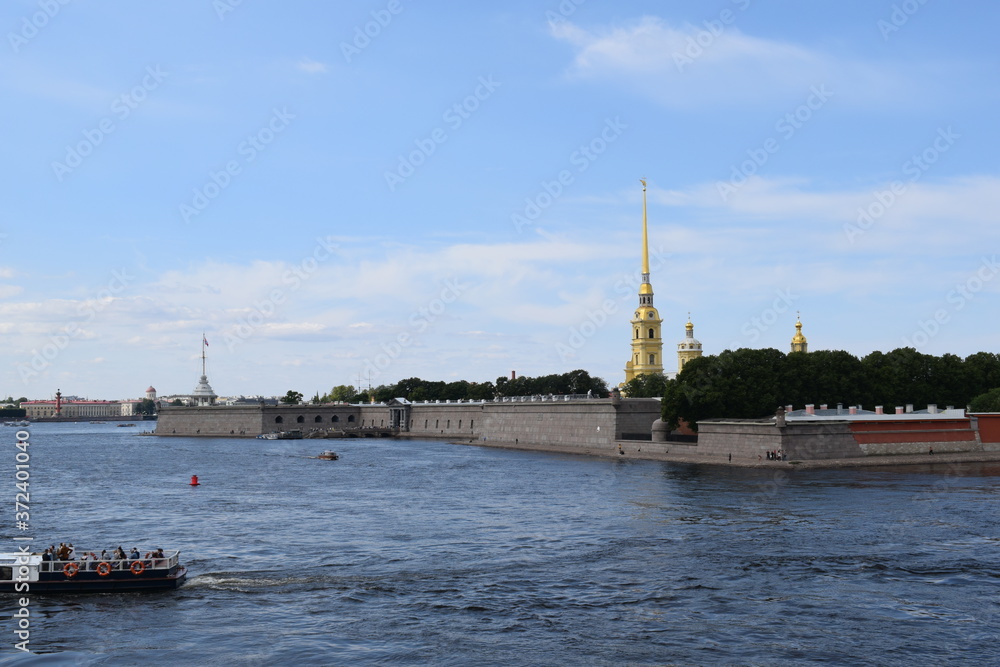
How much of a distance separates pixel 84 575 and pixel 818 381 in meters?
64.9

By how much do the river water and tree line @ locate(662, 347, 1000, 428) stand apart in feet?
65.1

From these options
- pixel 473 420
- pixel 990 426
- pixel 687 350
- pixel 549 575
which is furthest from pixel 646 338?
pixel 549 575

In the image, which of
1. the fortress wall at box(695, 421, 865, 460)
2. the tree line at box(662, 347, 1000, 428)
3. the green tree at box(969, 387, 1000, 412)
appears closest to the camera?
the fortress wall at box(695, 421, 865, 460)

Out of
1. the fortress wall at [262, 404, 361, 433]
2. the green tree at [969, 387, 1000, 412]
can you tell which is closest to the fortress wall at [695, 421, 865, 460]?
the green tree at [969, 387, 1000, 412]

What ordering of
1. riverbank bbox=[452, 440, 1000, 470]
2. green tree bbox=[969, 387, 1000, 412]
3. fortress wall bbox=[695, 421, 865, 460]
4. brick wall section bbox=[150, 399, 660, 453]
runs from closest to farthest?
riverbank bbox=[452, 440, 1000, 470] < fortress wall bbox=[695, 421, 865, 460] < green tree bbox=[969, 387, 1000, 412] < brick wall section bbox=[150, 399, 660, 453]

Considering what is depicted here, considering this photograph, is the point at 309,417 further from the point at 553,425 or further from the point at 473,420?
the point at 553,425

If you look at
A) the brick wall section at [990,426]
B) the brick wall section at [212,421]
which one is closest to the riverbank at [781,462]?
the brick wall section at [990,426]

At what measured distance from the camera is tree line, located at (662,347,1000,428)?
254 ft

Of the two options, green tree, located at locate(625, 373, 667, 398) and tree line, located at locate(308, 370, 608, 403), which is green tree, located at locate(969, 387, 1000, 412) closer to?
green tree, located at locate(625, 373, 667, 398)

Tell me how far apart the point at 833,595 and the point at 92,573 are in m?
21.8

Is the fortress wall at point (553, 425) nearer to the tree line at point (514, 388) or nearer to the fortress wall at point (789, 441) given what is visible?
the fortress wall at point (789, 441)

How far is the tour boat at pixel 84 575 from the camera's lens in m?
29.0

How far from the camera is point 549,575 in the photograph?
101 ft

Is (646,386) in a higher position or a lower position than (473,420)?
higher
